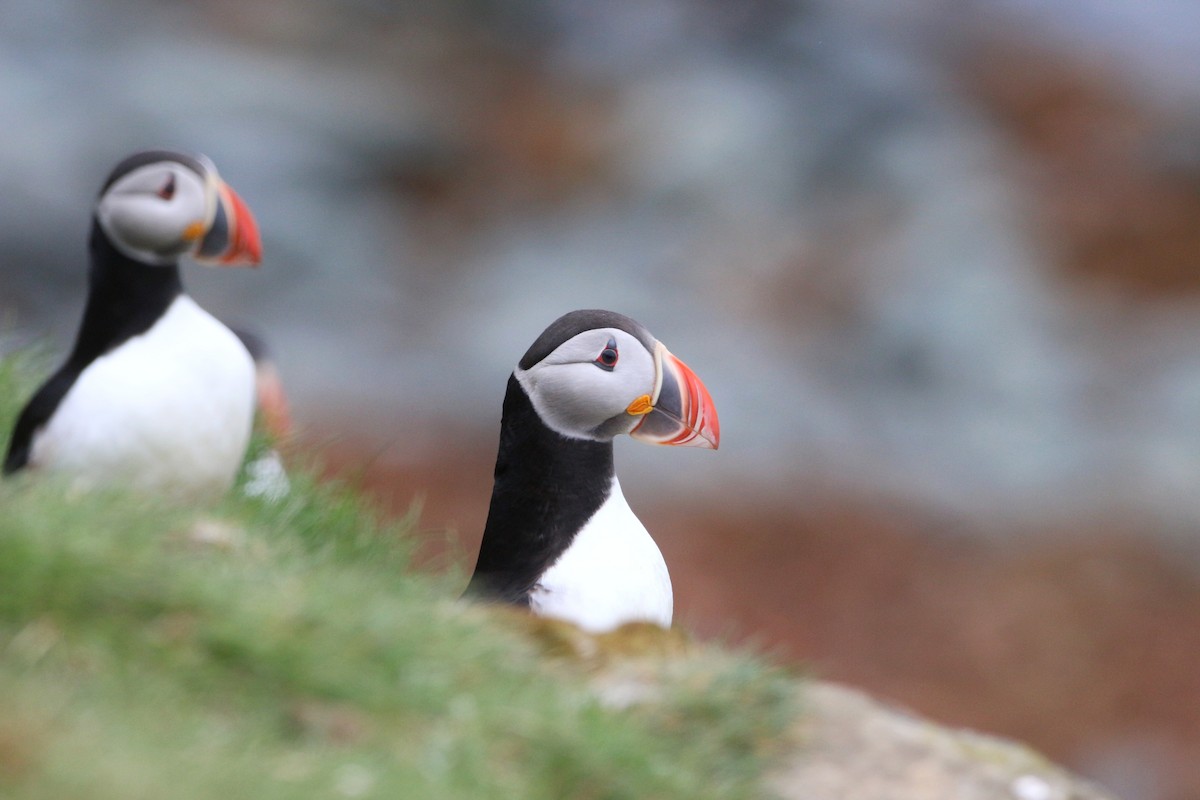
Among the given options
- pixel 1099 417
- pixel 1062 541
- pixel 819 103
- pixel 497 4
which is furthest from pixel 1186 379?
pixel 497 4

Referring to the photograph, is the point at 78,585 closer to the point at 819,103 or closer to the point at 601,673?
the point at 601,673

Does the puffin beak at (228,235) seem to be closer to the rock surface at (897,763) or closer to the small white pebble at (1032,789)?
the rock surface at (897,763)

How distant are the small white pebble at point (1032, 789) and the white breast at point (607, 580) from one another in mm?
901

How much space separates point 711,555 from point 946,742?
10.5m

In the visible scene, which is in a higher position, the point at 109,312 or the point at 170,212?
the point at 170,212

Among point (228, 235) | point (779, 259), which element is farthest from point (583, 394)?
point (779, 259)

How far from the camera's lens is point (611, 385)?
3.61 meters

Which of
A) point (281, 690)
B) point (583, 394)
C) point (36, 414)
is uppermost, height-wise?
point (583, 394)

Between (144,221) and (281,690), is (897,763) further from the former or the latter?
(144,221)

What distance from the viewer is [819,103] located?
667 inches

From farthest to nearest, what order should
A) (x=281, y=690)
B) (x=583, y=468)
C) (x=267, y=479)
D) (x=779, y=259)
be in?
(x=779, y=259) < (x=267, y=479) < (x=583, y=468) < (x=281, y=690)

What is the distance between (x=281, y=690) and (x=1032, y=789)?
5.16ft

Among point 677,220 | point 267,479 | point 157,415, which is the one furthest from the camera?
point 677,220

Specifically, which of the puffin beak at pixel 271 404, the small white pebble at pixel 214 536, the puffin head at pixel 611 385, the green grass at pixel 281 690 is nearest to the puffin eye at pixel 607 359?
the puffin head at pixel 611 385
